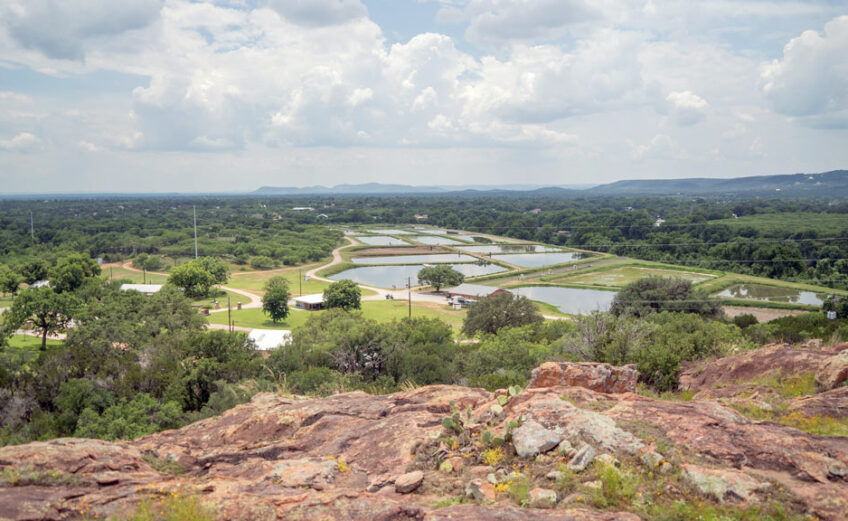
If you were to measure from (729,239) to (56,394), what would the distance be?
346 ft

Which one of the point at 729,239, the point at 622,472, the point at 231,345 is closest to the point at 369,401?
the point at 622,472

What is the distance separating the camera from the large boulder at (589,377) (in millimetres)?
10789

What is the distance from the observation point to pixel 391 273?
254ft

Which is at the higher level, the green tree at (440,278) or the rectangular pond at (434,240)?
the rectangular pond at (434,240)

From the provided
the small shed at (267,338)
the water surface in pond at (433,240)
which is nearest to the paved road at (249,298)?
the small shed at (267,338)

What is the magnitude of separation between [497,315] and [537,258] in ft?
180

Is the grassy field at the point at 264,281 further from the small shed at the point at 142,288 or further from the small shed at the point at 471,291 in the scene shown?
the small shed at the point at 471,291

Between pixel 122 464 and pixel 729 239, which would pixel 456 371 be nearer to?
pixel 122 464

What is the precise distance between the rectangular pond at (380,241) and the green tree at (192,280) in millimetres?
53165

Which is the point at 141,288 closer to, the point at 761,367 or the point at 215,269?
the point at 215,269

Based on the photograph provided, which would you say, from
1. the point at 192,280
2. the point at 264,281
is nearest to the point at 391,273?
the point at 264,281

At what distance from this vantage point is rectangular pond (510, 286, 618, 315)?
5431 cm

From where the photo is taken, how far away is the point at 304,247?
312 feet

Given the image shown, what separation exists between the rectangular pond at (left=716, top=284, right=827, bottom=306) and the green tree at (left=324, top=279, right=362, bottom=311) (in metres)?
39.9
